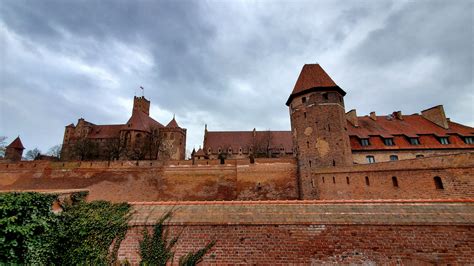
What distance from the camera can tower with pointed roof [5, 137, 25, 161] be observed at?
38.1 meters

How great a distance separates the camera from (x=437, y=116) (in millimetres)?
23078

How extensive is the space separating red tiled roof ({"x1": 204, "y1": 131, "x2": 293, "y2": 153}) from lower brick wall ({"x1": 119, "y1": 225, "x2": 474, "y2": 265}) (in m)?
39.7

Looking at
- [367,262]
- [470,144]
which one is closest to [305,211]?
[367,262]

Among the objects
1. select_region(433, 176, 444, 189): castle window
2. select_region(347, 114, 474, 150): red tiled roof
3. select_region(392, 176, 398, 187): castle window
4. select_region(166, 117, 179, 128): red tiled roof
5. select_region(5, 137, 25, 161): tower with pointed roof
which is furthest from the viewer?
select_region(5, 137, 25, 161): tower with pointed roof

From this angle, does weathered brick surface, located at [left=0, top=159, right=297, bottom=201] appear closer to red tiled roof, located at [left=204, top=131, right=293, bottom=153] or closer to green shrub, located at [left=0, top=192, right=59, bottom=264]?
green shrub, located at [left=0, top=192, right=59, bottom=264]

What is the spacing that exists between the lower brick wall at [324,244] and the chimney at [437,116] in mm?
25202

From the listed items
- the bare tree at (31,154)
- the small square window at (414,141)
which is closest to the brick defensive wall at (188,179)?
the small square window at (414,141)

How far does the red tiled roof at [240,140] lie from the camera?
45188mm

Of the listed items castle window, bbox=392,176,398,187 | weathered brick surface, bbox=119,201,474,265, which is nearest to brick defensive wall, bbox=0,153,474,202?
castle window, bbox=392,176,398,187

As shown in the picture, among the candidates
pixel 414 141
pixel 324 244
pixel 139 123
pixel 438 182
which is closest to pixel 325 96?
pixel 414 141

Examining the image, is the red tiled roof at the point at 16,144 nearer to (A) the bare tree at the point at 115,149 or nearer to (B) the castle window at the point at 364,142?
(A) the bare tree at the point at 115,149

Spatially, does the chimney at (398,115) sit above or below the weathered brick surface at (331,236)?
above

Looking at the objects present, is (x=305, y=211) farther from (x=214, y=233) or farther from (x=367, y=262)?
(x=214, y=233)

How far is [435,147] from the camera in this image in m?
20.3
